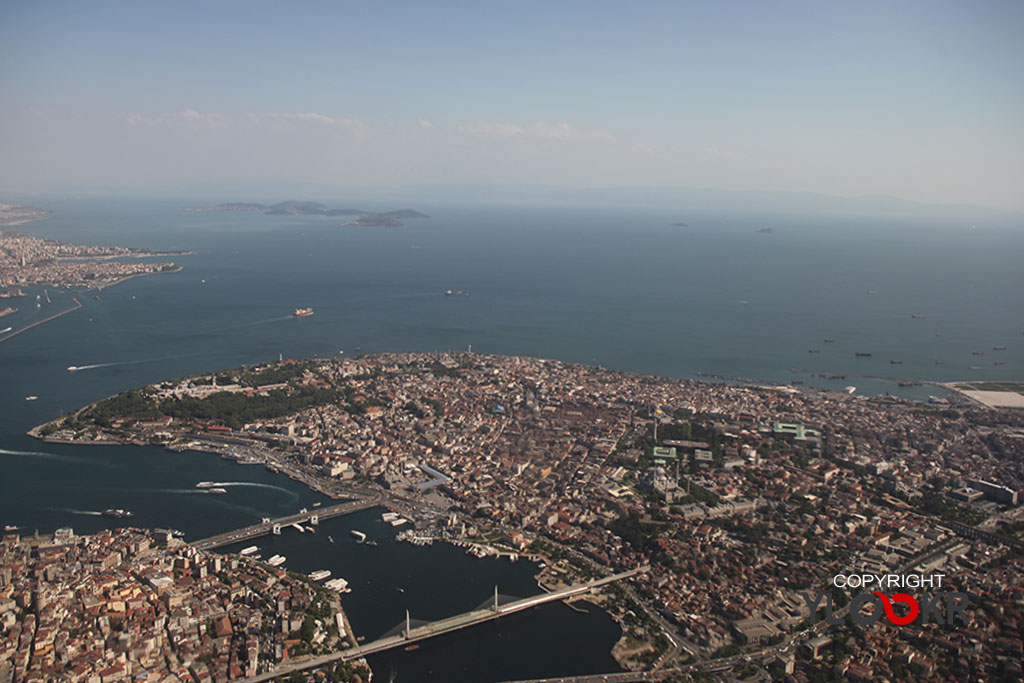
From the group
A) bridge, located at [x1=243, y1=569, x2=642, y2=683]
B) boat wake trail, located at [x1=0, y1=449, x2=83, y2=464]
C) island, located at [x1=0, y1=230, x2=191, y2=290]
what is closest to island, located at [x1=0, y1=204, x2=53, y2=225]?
island, located at [x1=0, y1=230, x2=191, y2=290]

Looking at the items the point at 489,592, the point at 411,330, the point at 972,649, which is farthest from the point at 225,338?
the point at 972,649

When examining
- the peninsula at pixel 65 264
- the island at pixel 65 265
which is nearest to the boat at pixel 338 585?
the island at pixel 65 265

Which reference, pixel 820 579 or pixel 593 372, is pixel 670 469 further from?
pixel 593 372

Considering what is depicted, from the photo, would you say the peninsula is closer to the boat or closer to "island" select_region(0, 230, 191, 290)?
"island" select_region(0, 230, 191, 290)

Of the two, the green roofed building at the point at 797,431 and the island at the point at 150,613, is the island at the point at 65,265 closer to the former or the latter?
the island at the point at 150,613

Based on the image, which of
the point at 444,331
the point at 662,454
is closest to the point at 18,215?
the point at 444,331
